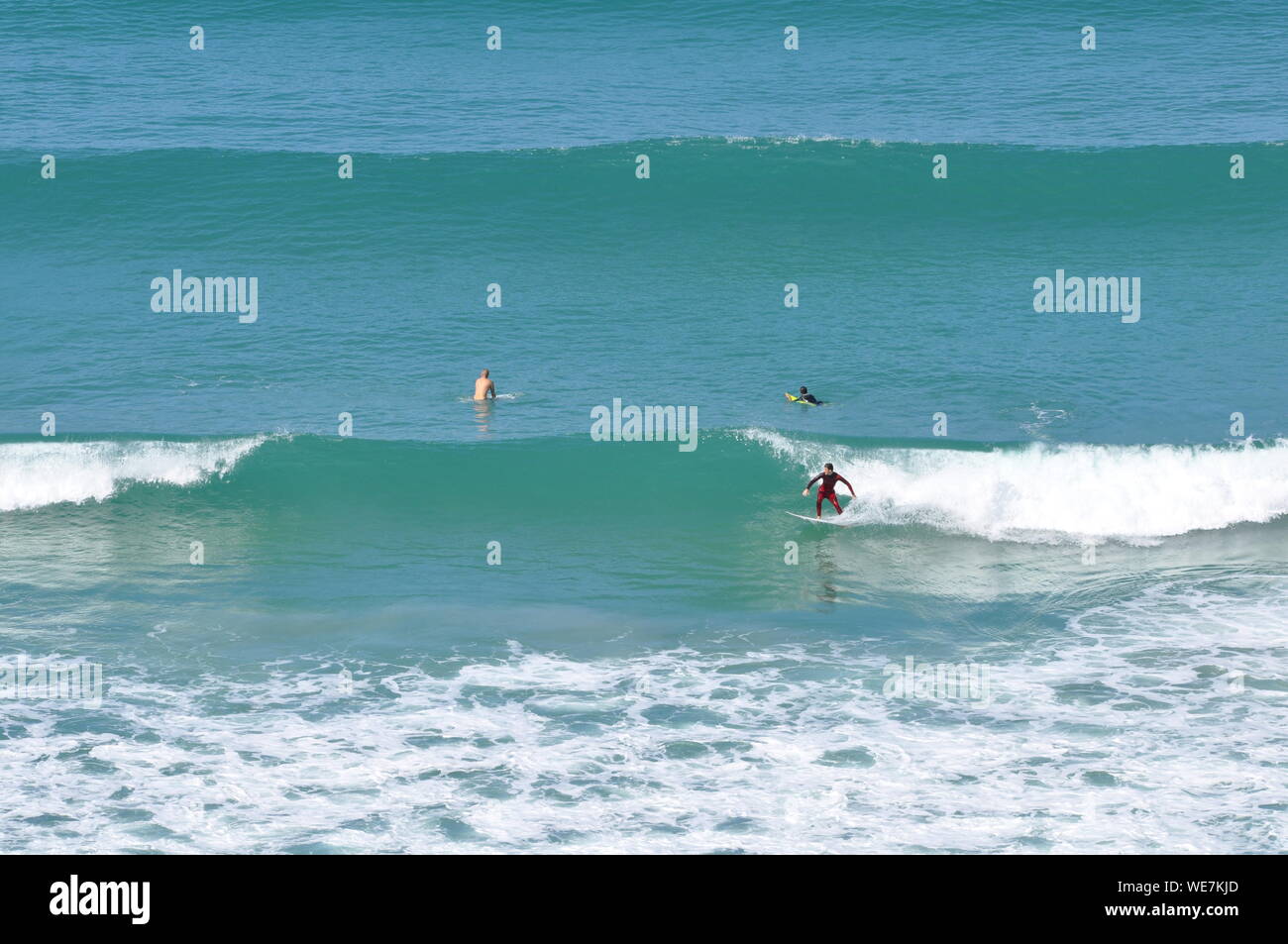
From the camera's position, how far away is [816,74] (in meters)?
34.8

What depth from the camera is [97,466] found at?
825 inches

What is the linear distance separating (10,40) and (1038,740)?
1256 inches

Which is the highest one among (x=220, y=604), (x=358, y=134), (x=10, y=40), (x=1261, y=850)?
(x=10, y=40)

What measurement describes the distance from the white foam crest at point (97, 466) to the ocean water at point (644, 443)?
0.07m

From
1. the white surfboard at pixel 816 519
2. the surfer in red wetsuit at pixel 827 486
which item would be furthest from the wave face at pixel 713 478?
the surfer in red wetsuit at pixel 827 486

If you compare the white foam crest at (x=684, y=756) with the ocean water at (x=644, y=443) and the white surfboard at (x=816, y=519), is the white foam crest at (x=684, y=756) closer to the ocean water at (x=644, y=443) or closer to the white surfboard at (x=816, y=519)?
the ocean water at (x=644, y=443)

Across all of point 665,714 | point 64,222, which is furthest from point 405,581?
point 64,222

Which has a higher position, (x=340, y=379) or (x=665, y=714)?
(x=340, y=379)

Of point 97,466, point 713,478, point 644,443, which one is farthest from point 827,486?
point 97,466

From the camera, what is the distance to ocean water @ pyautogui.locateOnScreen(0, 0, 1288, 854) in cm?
1312

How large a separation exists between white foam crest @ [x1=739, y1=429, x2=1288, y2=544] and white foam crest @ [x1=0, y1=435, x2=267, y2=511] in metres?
8.12

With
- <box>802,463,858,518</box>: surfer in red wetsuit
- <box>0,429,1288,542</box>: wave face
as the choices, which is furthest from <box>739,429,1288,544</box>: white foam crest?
<box>802,463,858,518</box>: surfer in red wetsuit

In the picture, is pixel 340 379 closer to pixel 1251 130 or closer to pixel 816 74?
pixel 816 74

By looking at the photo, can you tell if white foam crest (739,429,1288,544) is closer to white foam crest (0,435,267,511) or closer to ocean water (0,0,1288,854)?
ocean water (0,0,1288,854)
